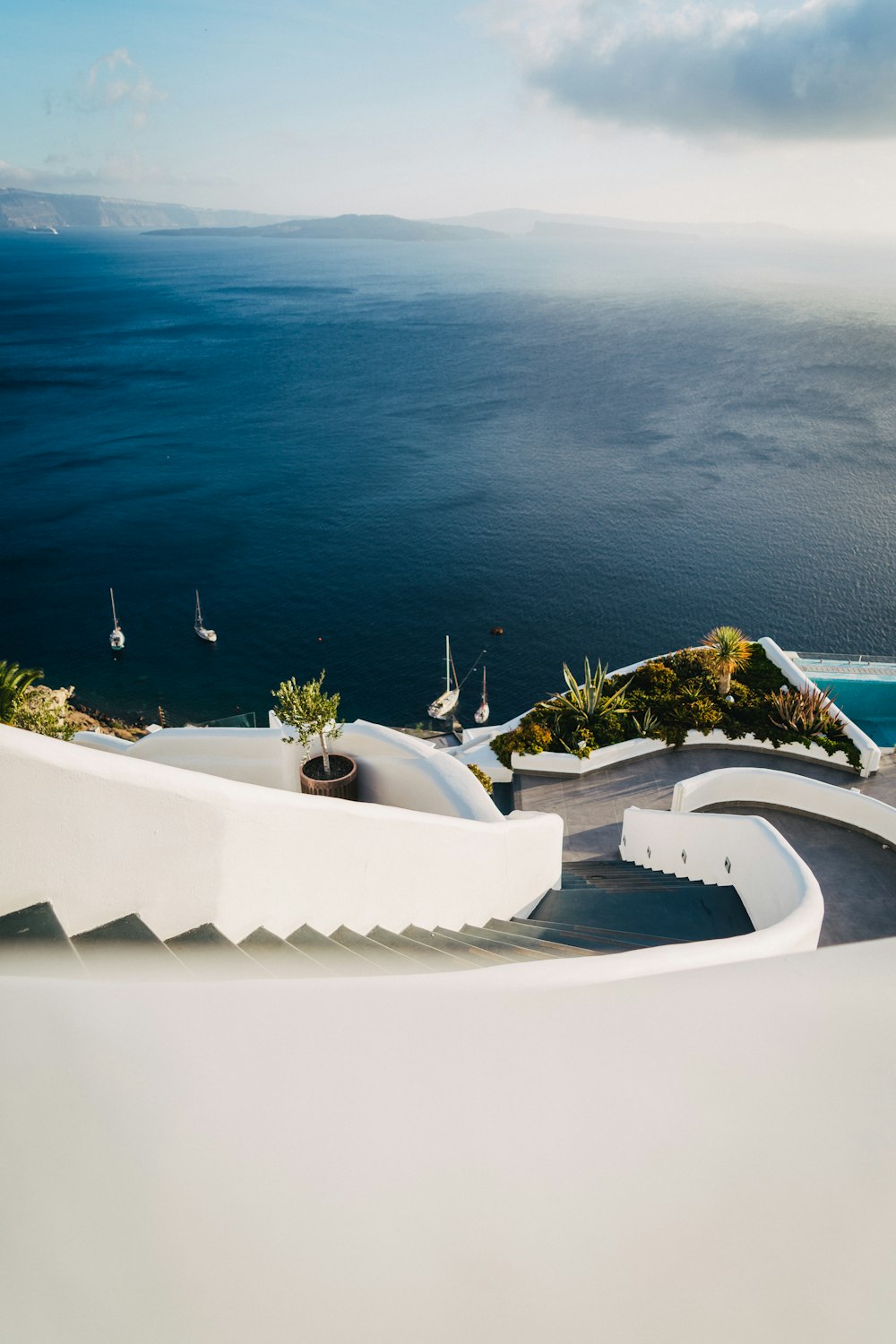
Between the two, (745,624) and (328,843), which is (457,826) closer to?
(328,843)

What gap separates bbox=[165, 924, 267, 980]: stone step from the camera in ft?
14.0

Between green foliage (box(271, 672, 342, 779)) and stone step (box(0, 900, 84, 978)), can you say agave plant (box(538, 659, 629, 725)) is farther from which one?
stone step (box(0, 900, 84, 978))

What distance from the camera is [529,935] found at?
Answer: 788cm

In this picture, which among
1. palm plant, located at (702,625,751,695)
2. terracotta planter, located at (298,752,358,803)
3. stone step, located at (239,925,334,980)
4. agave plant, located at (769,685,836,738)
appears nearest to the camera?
stone step, located at (239,925,334,980)

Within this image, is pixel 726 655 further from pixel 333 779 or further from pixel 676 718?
pixel 333 779

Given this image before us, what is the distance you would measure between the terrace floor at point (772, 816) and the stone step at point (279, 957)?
805 centimetres

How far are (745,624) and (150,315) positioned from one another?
125 meters

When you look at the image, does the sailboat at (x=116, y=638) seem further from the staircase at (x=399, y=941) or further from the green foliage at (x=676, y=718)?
the staircase at (x=399, y=941)

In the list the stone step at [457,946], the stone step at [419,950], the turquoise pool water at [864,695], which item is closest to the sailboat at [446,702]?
the turquoise pool water at [864,695]

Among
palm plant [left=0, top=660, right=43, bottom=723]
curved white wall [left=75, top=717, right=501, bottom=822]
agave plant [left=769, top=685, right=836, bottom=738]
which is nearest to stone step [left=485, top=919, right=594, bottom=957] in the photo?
curved white wall [left=75, top=717, right=501, bottom=822]

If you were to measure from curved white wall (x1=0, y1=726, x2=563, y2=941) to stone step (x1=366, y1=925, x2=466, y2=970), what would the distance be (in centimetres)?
13

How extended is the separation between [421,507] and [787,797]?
45.1 metres

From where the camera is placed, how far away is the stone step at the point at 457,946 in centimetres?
578

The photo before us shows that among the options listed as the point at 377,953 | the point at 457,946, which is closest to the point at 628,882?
the point at 457,946
